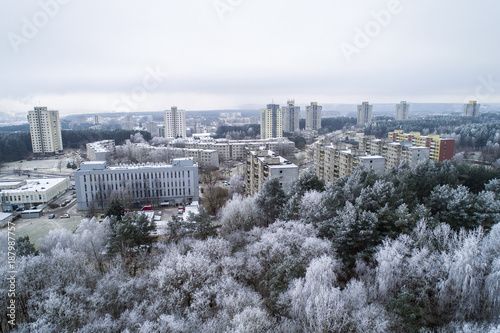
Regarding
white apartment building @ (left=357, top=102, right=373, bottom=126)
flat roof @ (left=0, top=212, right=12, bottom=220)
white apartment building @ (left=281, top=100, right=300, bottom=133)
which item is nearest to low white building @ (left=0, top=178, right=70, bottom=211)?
flat roof @ (left=0, top=212, right=12, bottom=220)

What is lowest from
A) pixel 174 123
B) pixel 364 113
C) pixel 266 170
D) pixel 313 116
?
pixel 266 170

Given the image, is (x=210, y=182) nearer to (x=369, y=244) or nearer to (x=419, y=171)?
(x=419, y=171)

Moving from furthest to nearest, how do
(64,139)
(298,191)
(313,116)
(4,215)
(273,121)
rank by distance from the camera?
(313,116) < (273,121) < (64,139) < (4,215) < (298,191)

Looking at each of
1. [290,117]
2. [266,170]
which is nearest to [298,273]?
[266,170]

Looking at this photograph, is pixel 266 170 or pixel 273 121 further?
pixel 273 121

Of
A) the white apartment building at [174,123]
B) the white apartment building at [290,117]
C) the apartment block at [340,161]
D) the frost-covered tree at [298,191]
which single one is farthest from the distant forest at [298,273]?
the white apartment building at [290,117]

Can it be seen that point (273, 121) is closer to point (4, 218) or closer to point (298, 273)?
point (4, 218)

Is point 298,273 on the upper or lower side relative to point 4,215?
upper
